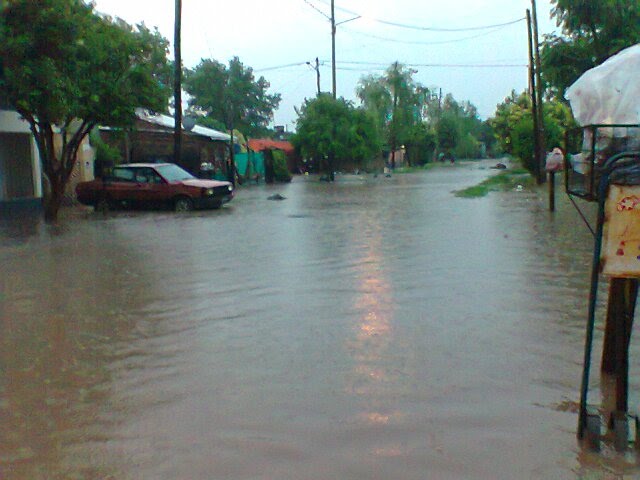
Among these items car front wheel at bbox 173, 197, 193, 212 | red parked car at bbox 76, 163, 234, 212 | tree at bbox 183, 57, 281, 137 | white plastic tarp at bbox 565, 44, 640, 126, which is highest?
tree at bbox 183, 57, 281, 137

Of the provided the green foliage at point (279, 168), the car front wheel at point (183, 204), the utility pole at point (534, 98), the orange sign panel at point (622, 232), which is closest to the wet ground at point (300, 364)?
the orange sign panel at point (622, 232)

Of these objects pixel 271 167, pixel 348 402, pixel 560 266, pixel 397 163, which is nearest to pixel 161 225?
pixel 560 266

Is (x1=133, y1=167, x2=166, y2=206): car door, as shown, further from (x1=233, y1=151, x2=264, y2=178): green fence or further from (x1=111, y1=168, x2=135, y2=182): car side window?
(x1=233, y1=151, x2=264, y2=178): green fence

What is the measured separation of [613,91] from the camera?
3.80 metres

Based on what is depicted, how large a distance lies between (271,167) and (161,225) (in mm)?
24893

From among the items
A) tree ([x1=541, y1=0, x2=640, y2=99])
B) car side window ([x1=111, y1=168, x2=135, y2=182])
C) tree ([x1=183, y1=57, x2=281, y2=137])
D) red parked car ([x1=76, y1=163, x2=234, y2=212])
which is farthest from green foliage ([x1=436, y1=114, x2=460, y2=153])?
car side window ([x1=111, y1=168, x2=135, y2=182])

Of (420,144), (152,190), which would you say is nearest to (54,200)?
(152,190)

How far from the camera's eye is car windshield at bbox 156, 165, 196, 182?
71.5 ft

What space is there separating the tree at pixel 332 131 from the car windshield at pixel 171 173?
2165 centimetres

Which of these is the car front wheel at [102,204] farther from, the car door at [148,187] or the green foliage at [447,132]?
the green foliage at [447,132]

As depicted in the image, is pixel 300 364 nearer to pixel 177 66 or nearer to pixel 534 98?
pixel 177 66

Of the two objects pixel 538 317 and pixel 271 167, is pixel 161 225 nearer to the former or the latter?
pixel 538 317

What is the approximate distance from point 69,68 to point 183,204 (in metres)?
5.59

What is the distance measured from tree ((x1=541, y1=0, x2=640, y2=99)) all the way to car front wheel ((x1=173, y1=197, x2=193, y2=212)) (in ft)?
40.0
